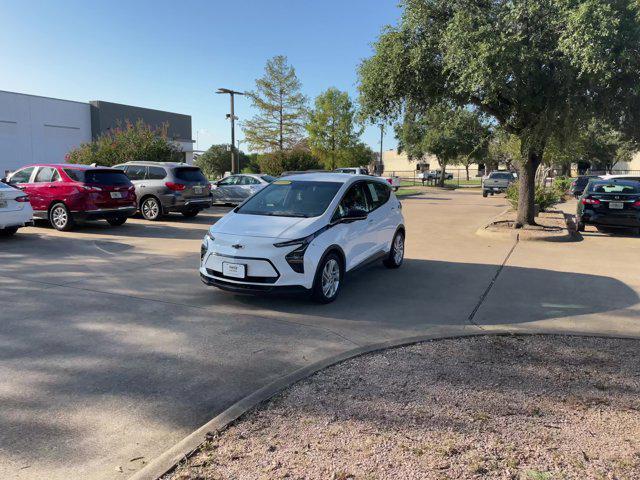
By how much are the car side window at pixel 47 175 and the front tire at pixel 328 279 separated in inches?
368

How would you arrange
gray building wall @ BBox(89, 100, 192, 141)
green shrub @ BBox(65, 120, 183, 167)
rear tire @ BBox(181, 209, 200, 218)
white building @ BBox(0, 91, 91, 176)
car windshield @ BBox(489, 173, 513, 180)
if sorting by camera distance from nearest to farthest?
rear tire @ BBox(181, 209, 200, 218), green shrub @ BBox(65, 120, 183, 167), car windshield @ BBox(489, 173, 513, 180), white building @ BBox(0, 91, 91, 176), gray building wall @ BBox(89, 100, 192, 141)

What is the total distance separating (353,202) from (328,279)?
145 centimetres

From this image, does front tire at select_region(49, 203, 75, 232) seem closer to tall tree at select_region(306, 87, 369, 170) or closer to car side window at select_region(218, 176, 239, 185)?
car side window at select_region(218, 176, 239, 185)

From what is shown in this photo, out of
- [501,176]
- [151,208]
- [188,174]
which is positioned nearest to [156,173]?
[188,174]

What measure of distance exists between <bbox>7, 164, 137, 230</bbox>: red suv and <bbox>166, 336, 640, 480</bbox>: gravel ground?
10277mm

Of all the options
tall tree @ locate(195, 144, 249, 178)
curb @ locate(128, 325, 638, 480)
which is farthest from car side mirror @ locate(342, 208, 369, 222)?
tall tree @ locate(195, 144, 249, 178)

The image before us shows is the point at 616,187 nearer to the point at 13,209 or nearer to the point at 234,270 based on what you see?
the point at 234,270

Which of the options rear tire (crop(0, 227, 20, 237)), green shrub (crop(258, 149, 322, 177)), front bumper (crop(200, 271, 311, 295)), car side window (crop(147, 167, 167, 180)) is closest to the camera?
front bumper (crop(200, 271, 311, 295))

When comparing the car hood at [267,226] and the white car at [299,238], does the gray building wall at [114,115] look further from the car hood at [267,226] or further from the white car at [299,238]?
the car hood at [267,226]

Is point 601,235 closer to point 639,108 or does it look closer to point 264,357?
point 639,108

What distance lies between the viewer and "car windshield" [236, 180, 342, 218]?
706 cm

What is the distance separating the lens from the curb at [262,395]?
3.03m

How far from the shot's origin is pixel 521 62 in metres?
10.5

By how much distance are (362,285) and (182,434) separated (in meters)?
4.79
